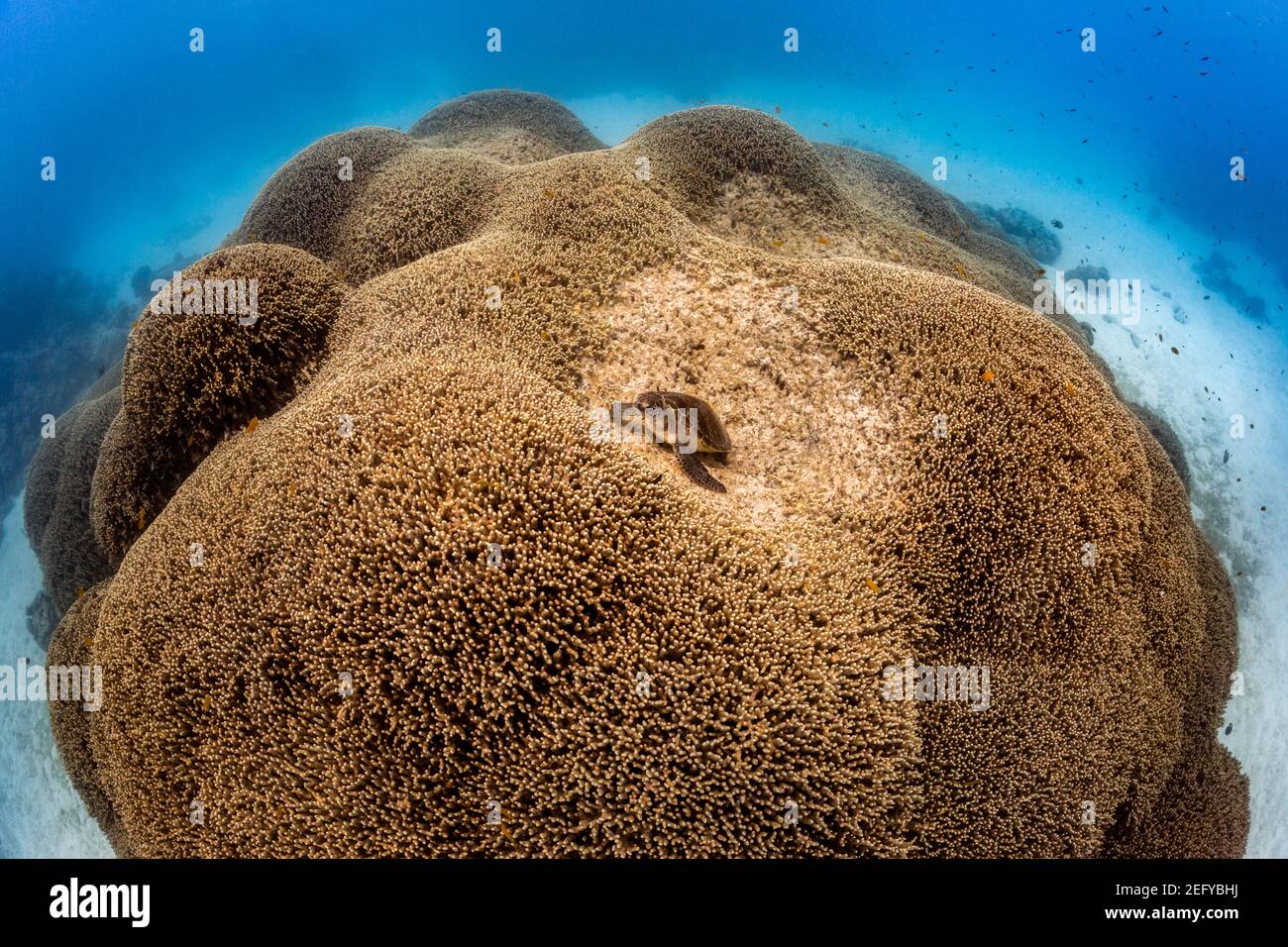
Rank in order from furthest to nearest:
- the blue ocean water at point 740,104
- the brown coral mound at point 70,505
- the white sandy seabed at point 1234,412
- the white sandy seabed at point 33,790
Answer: the blue ocean water at point 740,104
the white sandy seabed at point 1234,412
the white sandy seabed at point 33,790
the brown coral mound at point 70,505

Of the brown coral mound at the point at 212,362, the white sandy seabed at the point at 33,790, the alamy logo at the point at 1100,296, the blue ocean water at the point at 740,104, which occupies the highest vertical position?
the blue ocean water at the point at 740,104

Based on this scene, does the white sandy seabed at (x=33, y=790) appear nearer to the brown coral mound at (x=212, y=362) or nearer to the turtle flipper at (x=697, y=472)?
the brown coral mound at (x=212, y=362)

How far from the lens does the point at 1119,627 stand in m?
4.41

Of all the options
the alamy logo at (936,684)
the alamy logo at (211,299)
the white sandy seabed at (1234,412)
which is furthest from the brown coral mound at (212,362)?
the white sandy seabed at (1234,412)

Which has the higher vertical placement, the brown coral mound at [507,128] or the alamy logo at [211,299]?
the brown coral mound at [507,128]

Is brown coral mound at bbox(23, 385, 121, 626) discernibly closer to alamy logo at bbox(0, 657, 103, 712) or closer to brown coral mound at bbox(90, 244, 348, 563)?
alamy logo at bbox(0, 657, 103, 712)

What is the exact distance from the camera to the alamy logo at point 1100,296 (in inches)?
635

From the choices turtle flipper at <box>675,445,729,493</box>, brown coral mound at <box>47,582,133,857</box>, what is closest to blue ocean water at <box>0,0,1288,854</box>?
turtle flipper at <box>675,445,729,493</box>

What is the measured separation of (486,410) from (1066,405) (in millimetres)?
4426

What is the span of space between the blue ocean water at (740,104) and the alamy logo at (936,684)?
968 centimetres

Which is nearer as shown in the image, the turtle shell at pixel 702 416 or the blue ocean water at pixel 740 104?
the turtle shell at pixel 702 416
